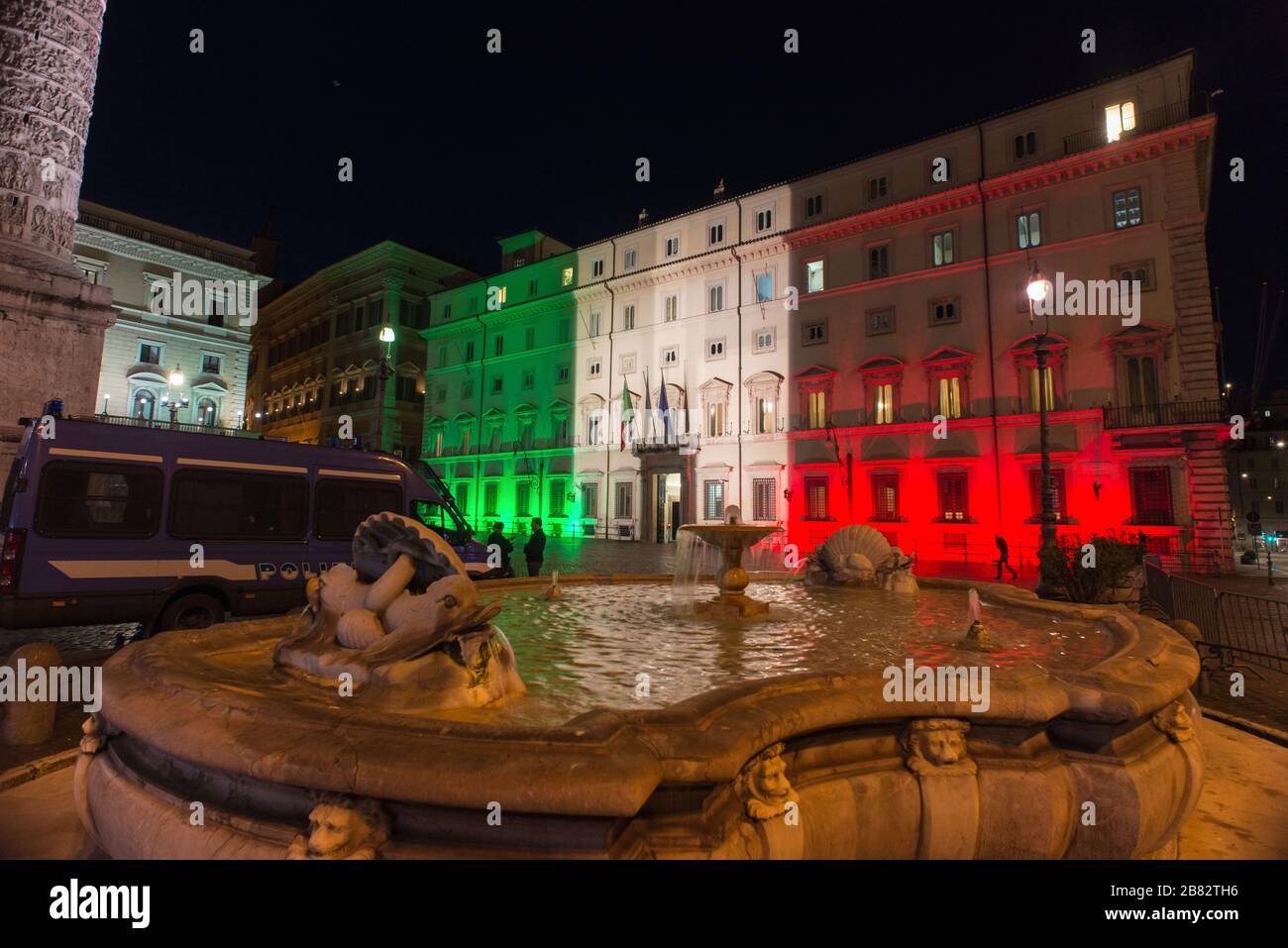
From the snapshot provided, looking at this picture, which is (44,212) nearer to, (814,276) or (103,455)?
(103,455)

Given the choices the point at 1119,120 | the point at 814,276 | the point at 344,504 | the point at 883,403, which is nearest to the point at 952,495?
the point at 883,403

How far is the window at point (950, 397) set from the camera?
1009 inches

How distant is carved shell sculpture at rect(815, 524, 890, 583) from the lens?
31.5 ft

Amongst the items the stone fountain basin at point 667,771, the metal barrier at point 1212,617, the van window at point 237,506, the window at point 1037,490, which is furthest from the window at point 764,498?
the stone fountain basin at point 667,771

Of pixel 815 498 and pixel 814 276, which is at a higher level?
pixel 814 276

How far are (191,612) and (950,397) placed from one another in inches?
1045

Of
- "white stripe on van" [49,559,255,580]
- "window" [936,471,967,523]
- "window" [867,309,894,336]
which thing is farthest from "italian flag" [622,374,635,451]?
"white stripe on van" [49,559,255,580]

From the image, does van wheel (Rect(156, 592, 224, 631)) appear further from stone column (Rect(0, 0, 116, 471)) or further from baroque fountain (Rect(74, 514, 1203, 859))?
stone column (Rect(0, 0, 116, 471))

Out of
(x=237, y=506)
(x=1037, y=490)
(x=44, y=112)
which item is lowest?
(x=237, y=506)

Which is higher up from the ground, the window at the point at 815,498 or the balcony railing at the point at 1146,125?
the balcony railing at the point at 1146,125

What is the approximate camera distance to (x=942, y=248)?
2666cm

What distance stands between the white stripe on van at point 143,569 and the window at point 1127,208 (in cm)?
2920

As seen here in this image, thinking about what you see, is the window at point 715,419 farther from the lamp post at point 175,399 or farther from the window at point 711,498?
the lamp post at point 175,399
